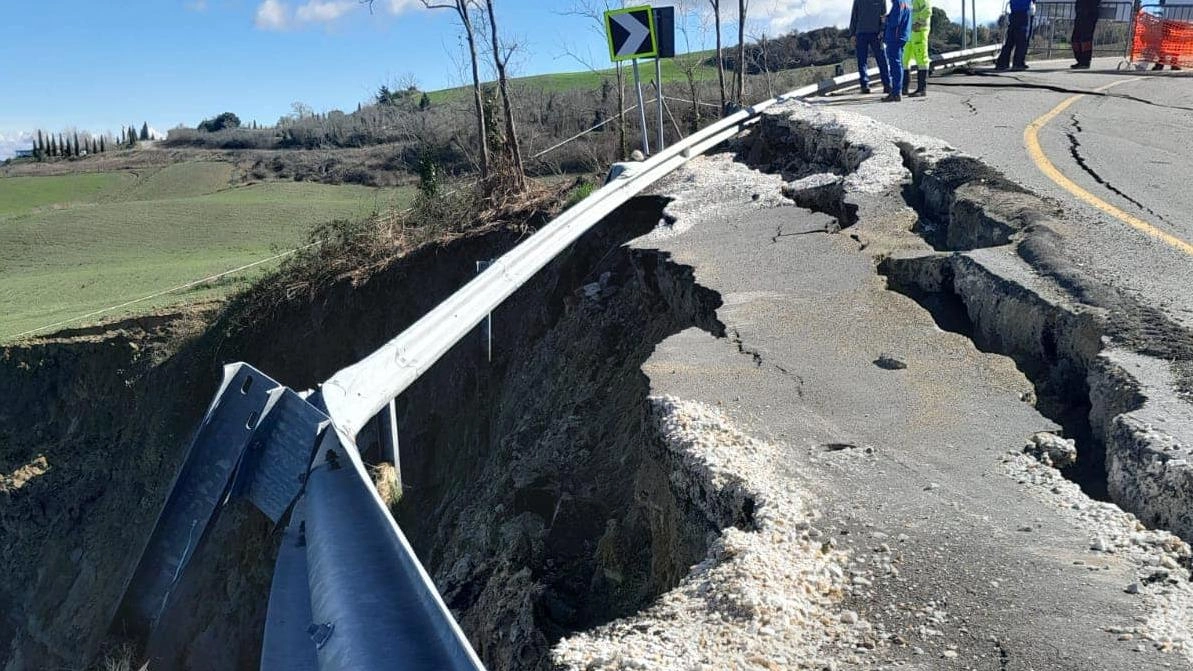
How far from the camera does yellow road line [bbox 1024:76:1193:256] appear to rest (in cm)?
666

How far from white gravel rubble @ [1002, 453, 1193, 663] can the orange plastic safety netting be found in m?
19.0

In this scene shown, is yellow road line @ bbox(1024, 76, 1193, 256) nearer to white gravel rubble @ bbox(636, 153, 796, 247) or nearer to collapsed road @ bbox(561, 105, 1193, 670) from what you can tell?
collapsed road @ bbox(561, 105, 1193, 670)

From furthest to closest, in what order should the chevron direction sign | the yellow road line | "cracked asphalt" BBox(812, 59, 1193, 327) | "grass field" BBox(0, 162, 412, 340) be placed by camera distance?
"grass field" BBox(0, 162, 412, 340)
the chevron direction sign
the yellow road line
"cracked asphalt" BBox(812, 59, 1193, 327)

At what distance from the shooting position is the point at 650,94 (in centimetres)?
3375

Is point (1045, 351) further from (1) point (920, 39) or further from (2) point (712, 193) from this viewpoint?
(1) point (920, 39)

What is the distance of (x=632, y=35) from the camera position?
10195 millimetres

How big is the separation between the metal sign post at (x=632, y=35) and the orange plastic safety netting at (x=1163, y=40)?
552 inches

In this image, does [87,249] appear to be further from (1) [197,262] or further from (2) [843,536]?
(2) [843,536]

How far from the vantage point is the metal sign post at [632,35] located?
1007 centimetres

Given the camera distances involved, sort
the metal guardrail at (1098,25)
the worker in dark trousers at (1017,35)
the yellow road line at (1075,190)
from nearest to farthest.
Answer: the yellow road line at (1075,190) → the worker in dark trousers at (1017,35) → the metal guardrail at (1098,25)

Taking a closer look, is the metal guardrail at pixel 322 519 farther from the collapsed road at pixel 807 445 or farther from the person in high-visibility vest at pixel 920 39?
the person in high-visibility vest at pixel 920 39

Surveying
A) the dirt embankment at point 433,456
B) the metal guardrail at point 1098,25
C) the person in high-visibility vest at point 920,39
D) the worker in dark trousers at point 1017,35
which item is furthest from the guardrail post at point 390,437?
the metal guardrail at point 1098,25

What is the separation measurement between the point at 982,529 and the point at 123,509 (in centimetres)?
1401

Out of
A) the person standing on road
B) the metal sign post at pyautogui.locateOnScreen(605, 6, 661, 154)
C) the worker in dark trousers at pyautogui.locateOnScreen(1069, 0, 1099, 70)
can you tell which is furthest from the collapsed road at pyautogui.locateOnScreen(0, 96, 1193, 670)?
the worker in dark trousers at pyautogui.locateOnScreen(1069, 0, 1099, 70)
